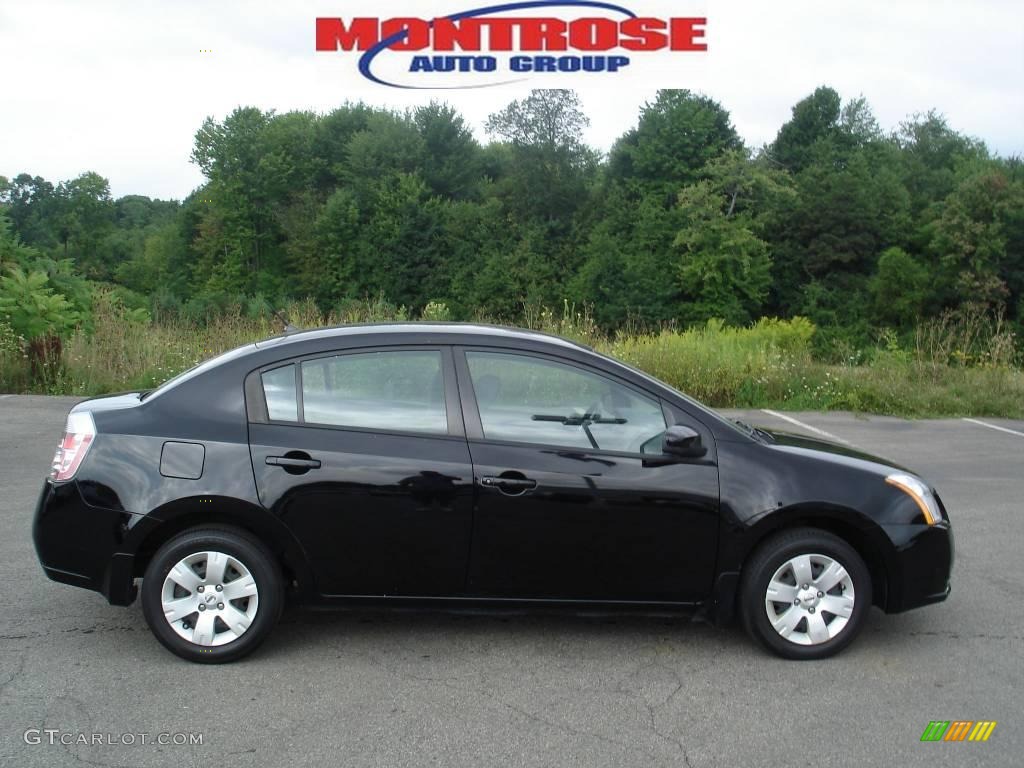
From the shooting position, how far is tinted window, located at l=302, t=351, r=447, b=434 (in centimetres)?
452

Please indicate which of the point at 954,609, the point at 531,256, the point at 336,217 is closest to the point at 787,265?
the point at 531,256

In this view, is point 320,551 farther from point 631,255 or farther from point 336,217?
point 336,217

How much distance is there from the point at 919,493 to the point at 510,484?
1.99 metres

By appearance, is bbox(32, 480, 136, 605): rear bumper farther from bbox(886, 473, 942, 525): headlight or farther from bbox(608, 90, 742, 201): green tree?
bbox(608, 90, 742, 201): green tree

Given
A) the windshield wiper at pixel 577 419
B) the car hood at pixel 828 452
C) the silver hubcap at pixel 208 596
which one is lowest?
the silver hubcap at pixel 208 596

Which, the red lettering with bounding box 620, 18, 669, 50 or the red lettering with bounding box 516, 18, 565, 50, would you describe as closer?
the red lettering with bounding box 516, 18, 565, 50

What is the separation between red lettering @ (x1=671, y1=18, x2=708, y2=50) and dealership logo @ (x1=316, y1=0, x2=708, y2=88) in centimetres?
2

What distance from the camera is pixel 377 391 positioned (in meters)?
4.57

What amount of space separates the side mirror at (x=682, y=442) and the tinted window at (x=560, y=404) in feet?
0.26

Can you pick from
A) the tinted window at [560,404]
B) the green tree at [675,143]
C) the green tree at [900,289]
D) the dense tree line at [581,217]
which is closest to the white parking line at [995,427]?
the tinted window at [560,404]

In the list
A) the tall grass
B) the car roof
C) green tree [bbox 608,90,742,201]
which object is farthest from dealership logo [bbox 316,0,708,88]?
green tree [bbox 608,90,742,201]

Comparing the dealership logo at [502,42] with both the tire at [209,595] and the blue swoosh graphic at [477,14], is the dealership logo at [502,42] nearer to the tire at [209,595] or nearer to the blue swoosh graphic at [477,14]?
the blue swoosh graphic at [477,14]

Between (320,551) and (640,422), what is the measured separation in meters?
1.59

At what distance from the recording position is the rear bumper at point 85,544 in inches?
172
